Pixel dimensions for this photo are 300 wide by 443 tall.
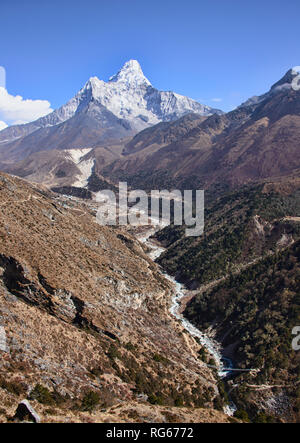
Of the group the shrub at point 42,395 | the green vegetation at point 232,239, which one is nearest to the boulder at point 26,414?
the shrub at point 42,395

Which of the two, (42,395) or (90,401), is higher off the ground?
(42,395)

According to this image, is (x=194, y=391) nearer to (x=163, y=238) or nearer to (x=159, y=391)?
(x=159, y=391)

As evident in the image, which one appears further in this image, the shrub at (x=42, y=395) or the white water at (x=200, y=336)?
the white water at (x=200, y=336)

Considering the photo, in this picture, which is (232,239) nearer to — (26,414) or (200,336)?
(200,336)

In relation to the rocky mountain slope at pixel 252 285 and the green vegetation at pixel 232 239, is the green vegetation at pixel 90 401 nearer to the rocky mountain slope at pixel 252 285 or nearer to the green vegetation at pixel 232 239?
the rocky mountain slope at pixel 252 285

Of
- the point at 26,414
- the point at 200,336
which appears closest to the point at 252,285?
the point at 200,336

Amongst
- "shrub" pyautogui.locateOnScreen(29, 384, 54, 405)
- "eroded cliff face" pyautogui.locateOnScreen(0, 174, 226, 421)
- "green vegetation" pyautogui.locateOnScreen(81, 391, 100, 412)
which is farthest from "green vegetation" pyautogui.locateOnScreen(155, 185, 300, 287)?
"shrub" pyautogui.locateOnScreen(29, 384, 54, 405)

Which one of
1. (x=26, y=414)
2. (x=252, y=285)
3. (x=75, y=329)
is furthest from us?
(x=252, y=285)
